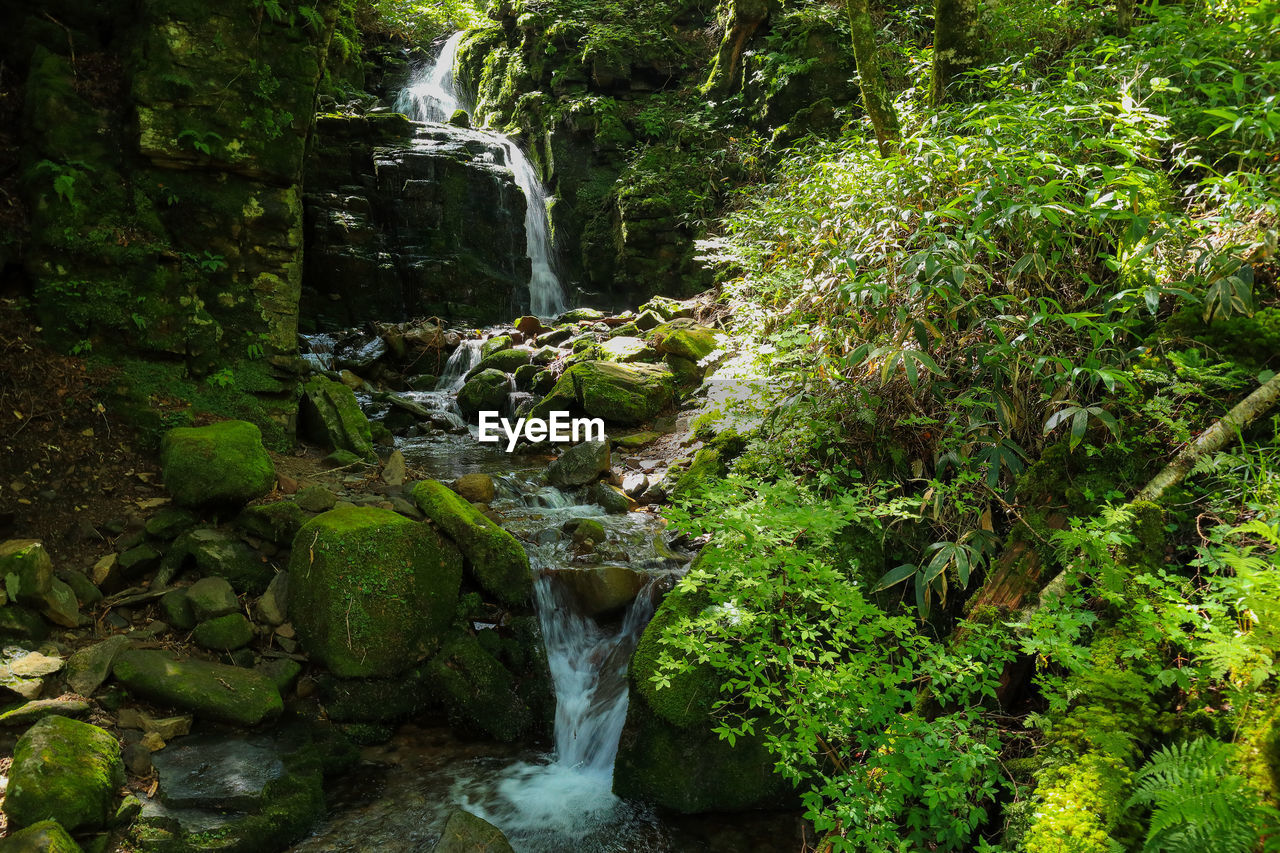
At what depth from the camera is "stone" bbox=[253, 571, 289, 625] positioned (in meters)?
4.91

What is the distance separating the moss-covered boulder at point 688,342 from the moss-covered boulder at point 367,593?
5278 millimetres

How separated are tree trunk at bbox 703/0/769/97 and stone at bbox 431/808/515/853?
15.0m

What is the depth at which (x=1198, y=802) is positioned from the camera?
1.91m

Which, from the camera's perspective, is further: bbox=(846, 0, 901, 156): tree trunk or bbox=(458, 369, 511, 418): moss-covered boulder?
bbox=(458, 369, 511, 418): moss-covered boulder

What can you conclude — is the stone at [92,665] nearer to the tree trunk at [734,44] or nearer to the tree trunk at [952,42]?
the tree trunk at [952,42]

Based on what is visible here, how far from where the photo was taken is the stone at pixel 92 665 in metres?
4.07

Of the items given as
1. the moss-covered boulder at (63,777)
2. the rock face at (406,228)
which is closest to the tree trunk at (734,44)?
the rock face at (406,228)

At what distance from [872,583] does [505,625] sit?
113 inches

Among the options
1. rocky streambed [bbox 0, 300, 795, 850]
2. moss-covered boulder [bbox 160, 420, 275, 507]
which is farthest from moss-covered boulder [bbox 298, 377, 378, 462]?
moss-covered boulder [bbox 160, 420, 275, 507]

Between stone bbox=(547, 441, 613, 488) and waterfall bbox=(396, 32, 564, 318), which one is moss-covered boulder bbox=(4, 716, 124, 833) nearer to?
stone bbox=(547, 441, 613, 488)

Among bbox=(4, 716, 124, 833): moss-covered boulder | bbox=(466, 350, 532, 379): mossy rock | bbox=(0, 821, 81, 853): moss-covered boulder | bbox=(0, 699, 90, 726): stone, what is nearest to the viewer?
bbox=(0, 821, 81, 853): moss-covered boulder

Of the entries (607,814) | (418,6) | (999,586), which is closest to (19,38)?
(607,814)

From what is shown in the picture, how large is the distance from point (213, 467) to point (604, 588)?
322 centimetres

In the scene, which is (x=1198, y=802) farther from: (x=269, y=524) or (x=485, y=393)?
(x=485, y=393)
